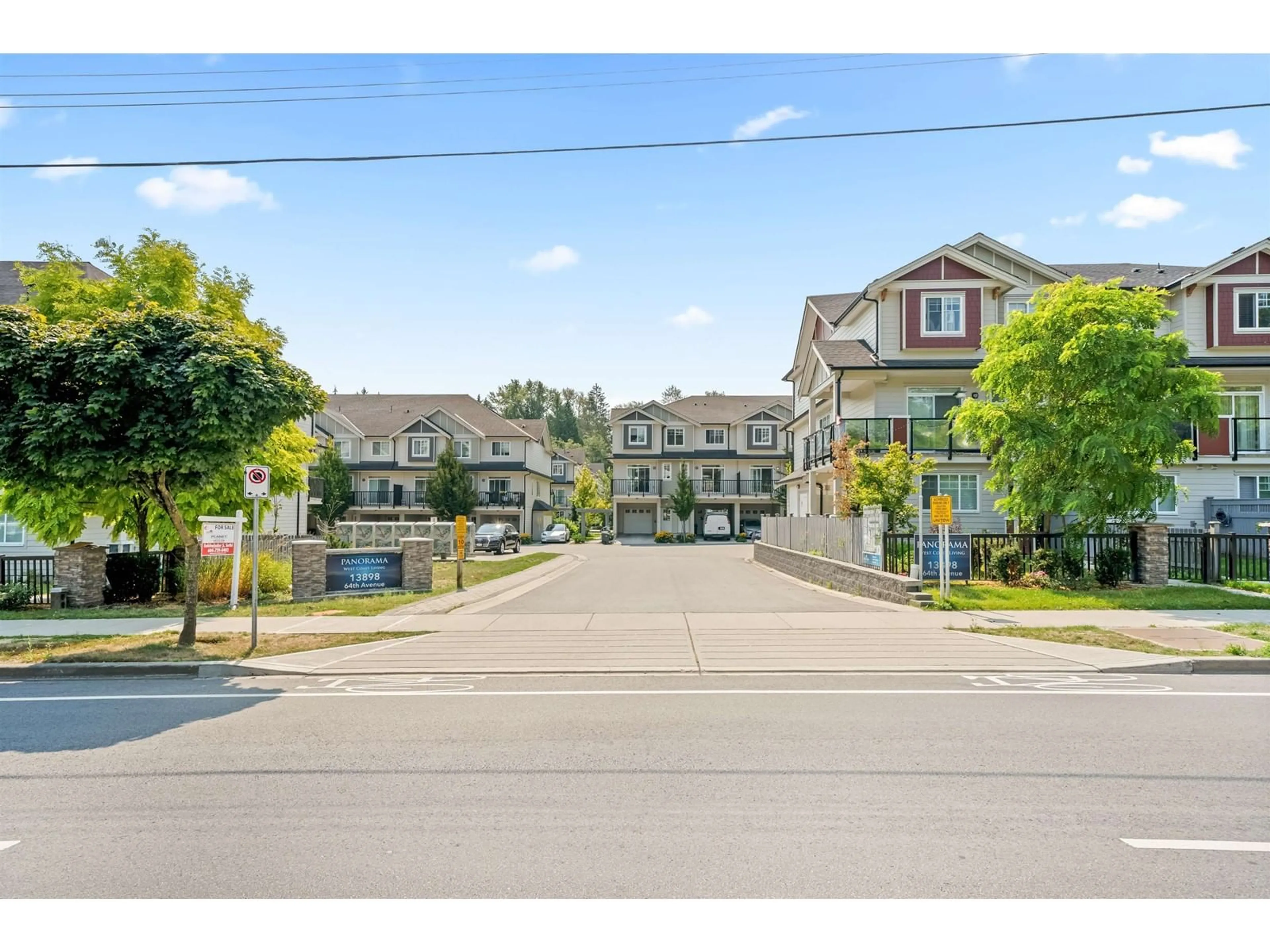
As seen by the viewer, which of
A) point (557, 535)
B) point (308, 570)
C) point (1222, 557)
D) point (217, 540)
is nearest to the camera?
point (217, 540)

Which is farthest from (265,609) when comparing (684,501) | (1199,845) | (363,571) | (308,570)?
(684,501)

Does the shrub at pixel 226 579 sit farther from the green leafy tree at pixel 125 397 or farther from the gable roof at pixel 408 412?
the gable roof at pixel 408 412

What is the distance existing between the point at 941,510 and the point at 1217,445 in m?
20.9

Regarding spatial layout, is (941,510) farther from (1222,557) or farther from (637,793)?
(637,793)

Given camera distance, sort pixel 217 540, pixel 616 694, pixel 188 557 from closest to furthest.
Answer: pixel 616 694
pixel 188 557
pixel 217 540

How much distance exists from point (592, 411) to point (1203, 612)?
13452 centimetres

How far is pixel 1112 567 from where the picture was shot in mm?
18172

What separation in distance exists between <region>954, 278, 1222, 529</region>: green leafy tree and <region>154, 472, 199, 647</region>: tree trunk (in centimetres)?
1681

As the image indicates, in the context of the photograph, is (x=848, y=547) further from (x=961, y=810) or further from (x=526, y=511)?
(x=526, y=511)

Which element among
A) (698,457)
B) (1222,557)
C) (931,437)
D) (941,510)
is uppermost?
(698,457)

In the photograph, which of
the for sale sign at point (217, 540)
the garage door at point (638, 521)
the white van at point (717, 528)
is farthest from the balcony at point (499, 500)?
the for sale sign at point (217, 540)

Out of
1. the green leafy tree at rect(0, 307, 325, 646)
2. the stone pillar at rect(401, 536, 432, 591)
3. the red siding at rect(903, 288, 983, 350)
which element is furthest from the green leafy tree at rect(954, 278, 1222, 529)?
the green leafy tree at rect(0, 307, 325, 646)

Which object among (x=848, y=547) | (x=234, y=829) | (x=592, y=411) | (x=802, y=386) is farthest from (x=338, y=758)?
(x=592, y=411)

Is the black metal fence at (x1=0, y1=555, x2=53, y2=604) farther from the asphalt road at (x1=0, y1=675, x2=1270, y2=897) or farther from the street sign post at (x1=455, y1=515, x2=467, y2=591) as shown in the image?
the asphalt road at (x1=0, y1=675, x2=1270, y2=897)
